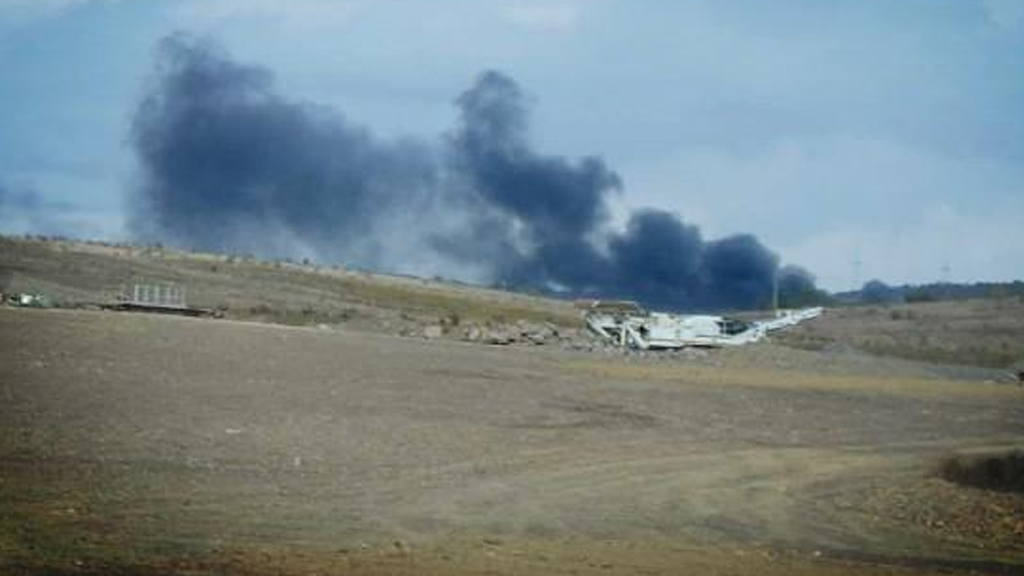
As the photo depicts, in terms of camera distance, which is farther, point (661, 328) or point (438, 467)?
point (661, 328)

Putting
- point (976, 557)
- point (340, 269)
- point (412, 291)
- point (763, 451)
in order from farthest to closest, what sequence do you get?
1. point (340, 269)
2. point (412, 291)
3. point (763, 451)
4. point (976, 557)

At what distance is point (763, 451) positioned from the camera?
2738 centimetres

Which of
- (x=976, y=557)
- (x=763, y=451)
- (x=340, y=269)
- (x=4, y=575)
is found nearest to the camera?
(x=4, y=575)

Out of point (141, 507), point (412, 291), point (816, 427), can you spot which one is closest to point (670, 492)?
point (141, 507)

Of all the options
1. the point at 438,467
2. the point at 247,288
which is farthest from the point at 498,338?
the point at 438,467

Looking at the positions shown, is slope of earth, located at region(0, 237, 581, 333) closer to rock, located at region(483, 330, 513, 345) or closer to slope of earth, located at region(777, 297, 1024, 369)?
rock, located at region(483, 330, 513, 345)

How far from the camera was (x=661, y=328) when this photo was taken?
6294 centimetres

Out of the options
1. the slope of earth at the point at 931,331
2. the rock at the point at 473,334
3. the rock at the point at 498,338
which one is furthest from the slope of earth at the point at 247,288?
the slope of earth at the point at 931,331

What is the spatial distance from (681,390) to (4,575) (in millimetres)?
27349

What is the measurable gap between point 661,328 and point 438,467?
41.4 metres

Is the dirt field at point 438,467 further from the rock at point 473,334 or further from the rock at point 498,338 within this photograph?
the rock at point 473,334

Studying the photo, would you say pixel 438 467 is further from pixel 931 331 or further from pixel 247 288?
pixel 931 331

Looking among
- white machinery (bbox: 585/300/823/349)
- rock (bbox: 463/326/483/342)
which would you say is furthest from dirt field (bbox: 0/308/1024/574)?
white machinery (bbox: 585/300/823/349)

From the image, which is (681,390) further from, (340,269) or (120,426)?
(340,269)
